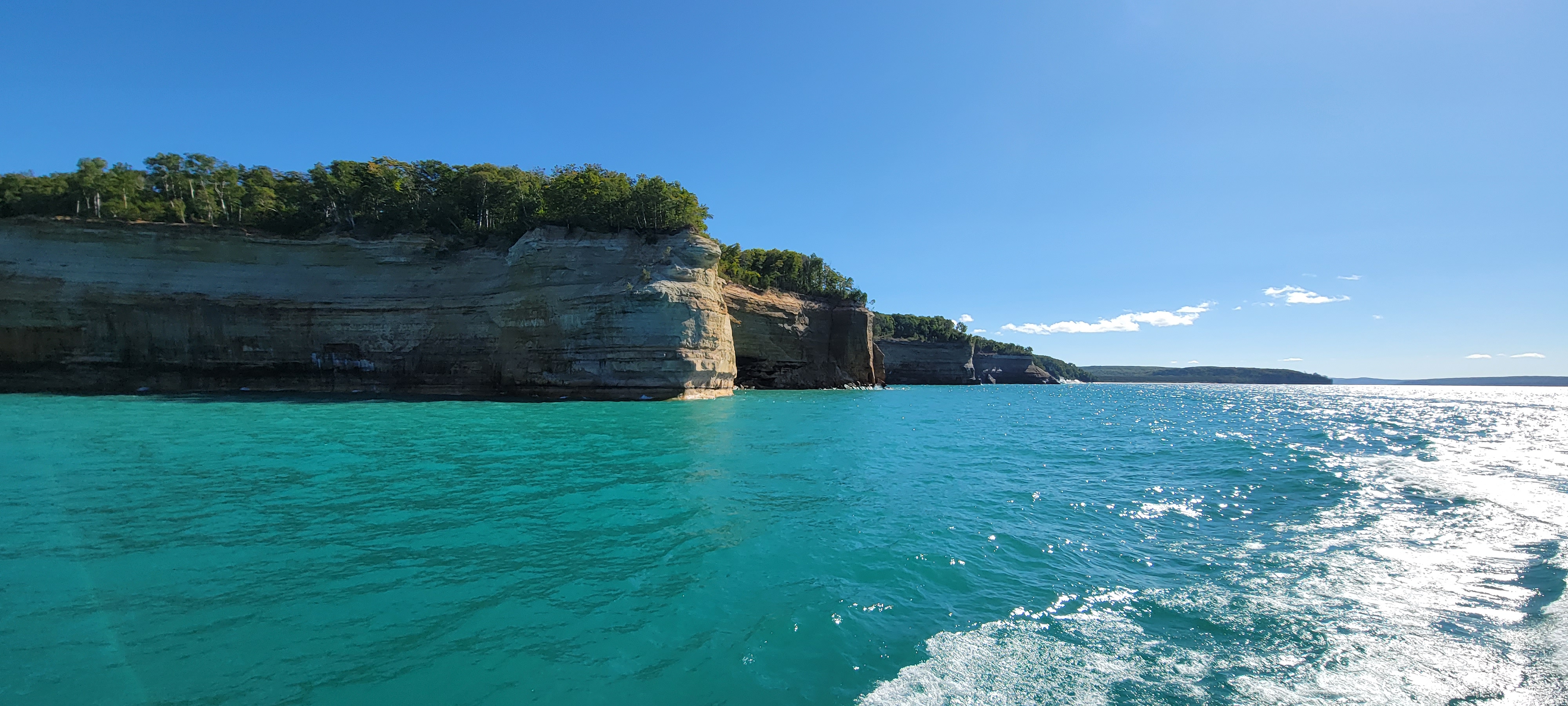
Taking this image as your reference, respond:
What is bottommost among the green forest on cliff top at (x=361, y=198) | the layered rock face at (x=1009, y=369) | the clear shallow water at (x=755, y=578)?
the clear shallow water at (x=755, y=578)

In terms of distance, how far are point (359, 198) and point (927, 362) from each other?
71.2 m

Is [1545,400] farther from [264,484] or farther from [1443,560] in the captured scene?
[264,484]

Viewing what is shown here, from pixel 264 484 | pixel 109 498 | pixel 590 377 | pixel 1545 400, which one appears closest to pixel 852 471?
pixel 264 484

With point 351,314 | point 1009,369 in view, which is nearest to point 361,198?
point 351,314

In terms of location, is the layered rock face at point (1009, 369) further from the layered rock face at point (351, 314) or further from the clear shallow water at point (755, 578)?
the clear shallow water at point (755, 578)

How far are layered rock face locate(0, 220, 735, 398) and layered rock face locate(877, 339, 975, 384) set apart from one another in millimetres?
54465

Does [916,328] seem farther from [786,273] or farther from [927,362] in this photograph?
[786,273]

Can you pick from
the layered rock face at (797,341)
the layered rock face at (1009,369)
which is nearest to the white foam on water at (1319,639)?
the layered rock face at (797,341)

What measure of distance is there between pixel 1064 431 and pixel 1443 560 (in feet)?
45.6

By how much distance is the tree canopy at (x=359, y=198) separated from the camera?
30.6m

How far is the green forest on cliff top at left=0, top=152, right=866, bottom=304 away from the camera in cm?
3058

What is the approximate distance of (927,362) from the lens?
85.8 metres

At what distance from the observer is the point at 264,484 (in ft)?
28.6

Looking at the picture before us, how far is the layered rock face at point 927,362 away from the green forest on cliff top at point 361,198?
51.8 meters
